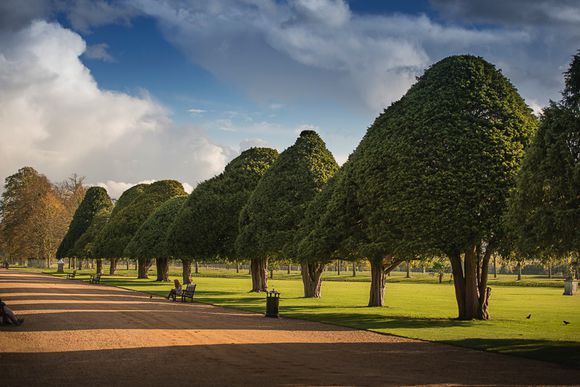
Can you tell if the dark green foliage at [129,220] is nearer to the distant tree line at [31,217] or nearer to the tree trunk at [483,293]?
the distant tree line at [31,217]

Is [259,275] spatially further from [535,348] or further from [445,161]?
[535,348]

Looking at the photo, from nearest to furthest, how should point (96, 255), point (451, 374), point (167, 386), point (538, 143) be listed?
point (167, 386) < point (451, 374) < point (538, 143) < point (96, 255)

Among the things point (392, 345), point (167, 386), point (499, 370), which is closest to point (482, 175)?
point (392, 345)

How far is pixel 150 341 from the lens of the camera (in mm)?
17078

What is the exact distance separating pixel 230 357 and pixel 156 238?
54.0 metres

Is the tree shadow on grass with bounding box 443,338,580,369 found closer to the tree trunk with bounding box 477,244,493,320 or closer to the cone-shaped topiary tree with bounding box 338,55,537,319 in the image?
the cone-shaped topiary tree with bounding box 338,55,537,319

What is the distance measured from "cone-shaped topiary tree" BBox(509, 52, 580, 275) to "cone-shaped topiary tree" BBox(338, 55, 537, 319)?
4.86m

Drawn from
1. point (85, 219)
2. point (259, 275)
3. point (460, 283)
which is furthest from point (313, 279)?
point (85, 219)

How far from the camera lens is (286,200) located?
44.4 meters

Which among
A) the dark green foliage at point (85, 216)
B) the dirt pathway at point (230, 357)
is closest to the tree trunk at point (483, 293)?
the dirt pathway at point (230, 357)

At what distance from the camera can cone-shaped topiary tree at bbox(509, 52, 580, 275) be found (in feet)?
57.4

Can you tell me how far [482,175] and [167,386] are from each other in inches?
695

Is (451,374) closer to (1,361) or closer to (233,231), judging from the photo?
(1,361)

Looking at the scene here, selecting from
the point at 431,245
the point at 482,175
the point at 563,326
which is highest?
the point at 482,175
